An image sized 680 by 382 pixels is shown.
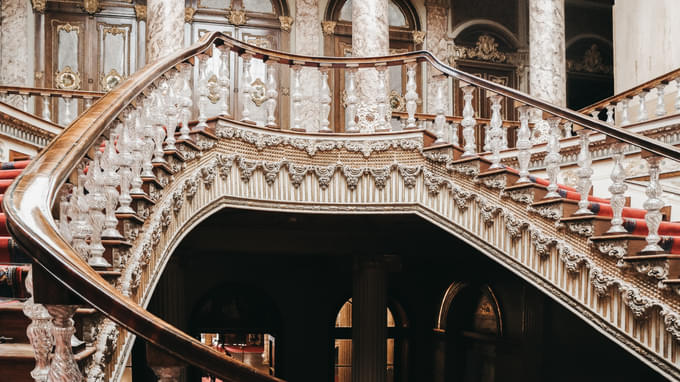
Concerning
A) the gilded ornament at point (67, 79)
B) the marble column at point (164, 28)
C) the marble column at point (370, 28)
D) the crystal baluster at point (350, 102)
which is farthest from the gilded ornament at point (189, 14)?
the crystal baluster at point (350, 102)

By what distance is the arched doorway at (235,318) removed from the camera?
11.4 meters

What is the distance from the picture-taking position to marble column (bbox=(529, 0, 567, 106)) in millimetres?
10172

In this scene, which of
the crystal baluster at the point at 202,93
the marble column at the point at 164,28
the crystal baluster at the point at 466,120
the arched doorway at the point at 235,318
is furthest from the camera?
the arched doorway at the point at 235,318

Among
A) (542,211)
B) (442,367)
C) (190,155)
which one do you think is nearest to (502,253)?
(542,211)

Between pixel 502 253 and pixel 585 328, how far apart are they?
4206mm

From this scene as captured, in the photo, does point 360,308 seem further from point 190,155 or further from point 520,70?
point 520,70

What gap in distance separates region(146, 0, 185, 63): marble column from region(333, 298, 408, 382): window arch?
5.15m

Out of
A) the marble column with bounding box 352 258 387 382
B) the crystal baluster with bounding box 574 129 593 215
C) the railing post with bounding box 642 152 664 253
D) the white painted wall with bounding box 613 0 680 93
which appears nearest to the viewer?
the railing post with bounding box 642 152 664 253

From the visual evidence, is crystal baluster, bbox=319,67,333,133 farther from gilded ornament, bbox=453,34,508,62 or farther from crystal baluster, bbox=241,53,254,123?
gilded ornament, bbox=453,34,508,62

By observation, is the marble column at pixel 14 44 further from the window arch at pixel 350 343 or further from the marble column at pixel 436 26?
the marble column at pixel 436 26

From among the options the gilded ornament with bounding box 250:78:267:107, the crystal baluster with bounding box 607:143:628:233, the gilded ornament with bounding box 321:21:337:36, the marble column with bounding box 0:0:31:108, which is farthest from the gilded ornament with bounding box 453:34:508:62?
the crystal baluster with bounding box 607:143:628:233

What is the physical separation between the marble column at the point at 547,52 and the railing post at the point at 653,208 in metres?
5.36

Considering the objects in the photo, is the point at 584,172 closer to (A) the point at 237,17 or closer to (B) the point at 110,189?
(B) the point at 110,189

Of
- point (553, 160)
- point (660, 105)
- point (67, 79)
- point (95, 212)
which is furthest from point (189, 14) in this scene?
point (95, 212)
